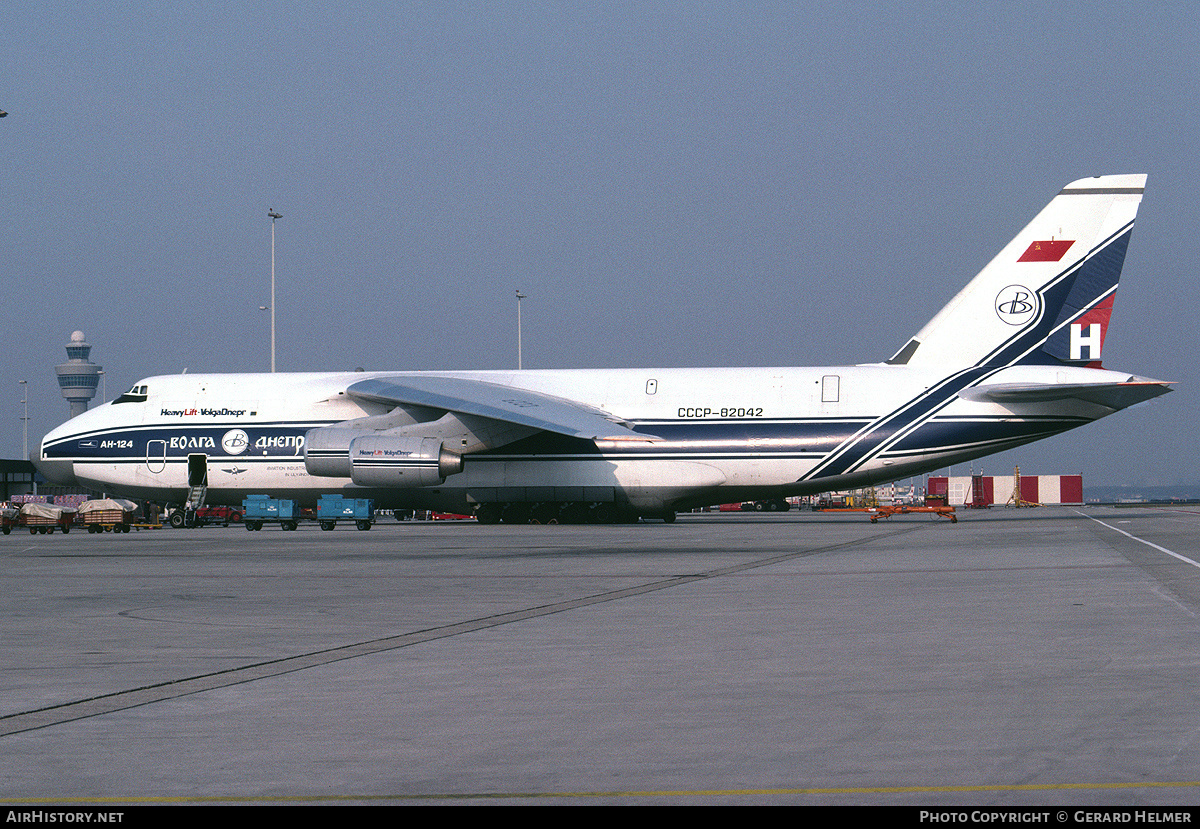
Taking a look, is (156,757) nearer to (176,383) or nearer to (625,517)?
(625,517)

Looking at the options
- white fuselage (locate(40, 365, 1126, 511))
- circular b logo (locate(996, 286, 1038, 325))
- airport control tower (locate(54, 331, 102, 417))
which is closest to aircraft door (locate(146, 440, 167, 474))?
white fuselage (locate(40, 365, 1126, 511))

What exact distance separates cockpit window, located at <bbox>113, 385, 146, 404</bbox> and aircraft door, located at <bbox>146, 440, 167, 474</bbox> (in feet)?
5.85

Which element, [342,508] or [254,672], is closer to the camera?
[254,672]

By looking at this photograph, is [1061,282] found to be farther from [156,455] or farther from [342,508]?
[156,455]

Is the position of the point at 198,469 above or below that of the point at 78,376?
below

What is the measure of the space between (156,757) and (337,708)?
1414 mm

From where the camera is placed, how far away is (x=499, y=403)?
35.8 meters

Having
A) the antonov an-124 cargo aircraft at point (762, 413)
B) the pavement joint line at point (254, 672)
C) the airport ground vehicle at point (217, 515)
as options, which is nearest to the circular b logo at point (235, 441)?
the antonov an-124 cargo aircraft at point (762, 413)

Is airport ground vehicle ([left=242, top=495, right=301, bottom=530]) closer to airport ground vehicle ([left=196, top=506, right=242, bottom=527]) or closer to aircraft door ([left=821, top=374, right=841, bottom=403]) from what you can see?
airport ground vehicle ([left=196, top=506, right=242, bottom=527])

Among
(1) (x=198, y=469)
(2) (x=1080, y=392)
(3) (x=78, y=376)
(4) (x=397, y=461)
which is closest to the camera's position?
(2) (x=1080, y=392)

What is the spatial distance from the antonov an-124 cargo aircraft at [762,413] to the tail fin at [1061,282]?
0.04 meters

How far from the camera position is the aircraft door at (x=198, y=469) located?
131 ft

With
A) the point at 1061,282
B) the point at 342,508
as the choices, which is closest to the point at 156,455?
the point at 342,508

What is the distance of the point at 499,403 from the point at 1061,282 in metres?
16.9
